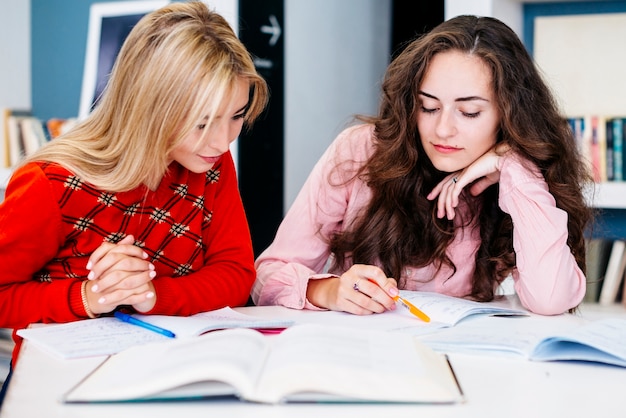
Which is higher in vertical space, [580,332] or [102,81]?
[102,81]

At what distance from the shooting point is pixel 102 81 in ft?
11.8

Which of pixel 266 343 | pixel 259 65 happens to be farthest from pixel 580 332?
pixel 259 65

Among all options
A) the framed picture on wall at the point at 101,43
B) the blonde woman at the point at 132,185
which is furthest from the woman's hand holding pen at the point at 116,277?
the framed picture on wall at the point at 101,43

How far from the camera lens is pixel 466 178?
165 centimetres

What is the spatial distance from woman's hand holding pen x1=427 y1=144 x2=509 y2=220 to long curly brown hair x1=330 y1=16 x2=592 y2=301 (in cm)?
4

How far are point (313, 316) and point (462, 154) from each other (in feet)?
1.63

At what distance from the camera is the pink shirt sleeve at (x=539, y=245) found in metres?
1.50

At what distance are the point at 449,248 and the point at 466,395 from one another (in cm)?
84

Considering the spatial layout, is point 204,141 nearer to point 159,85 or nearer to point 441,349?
point 159,85

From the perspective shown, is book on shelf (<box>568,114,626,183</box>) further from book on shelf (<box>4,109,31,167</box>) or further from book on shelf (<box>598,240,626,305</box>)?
book on shelf (<box>4,109,31,167</box>)

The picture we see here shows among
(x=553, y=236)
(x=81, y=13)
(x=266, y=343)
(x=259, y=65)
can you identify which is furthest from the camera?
A: (x=81, y=13)

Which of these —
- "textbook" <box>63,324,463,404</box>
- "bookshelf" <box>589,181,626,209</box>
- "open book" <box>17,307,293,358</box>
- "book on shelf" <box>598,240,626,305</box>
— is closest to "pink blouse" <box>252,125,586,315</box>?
"open book" <box>17,307,293,358</box>

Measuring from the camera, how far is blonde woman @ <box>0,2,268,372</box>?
1.29m

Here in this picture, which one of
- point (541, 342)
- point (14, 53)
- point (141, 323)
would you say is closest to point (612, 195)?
point (541, 342)
